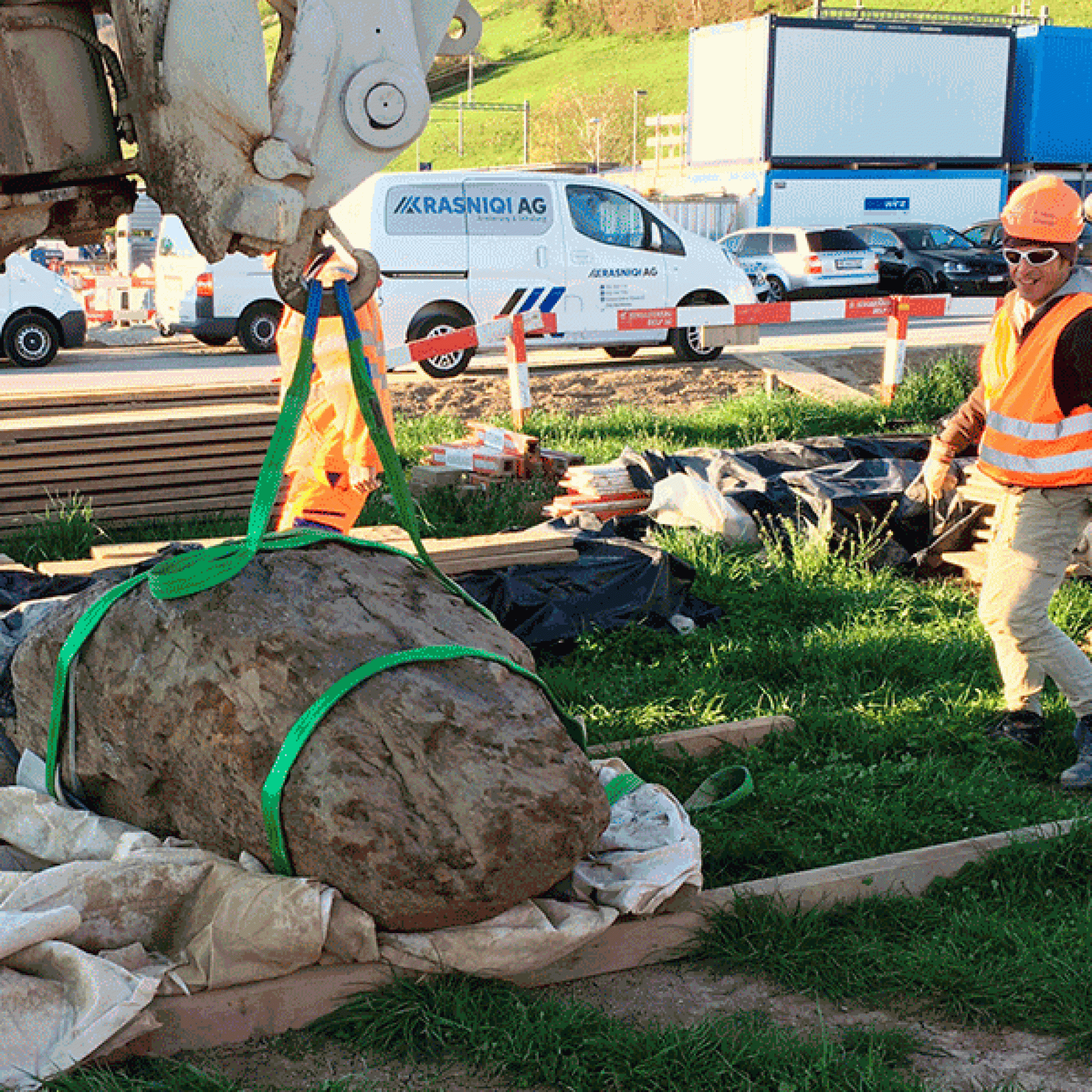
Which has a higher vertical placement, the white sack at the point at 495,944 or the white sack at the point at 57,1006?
the white sack at the point at 57,1006

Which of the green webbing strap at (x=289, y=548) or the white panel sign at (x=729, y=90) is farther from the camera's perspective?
the white panel sign at (x=729, y=90)

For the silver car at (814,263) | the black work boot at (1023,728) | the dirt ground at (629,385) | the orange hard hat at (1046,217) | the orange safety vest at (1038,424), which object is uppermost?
the orange hard hat at (1046,217)

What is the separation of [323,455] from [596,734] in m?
2.05

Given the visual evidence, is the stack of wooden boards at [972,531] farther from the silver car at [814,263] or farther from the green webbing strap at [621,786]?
the silver car at [814,263]

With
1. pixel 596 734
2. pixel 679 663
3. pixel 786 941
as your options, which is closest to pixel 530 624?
pixel 679 663

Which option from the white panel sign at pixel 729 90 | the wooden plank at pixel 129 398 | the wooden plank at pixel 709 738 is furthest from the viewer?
Answer: the white panel sign at pixel 729 90

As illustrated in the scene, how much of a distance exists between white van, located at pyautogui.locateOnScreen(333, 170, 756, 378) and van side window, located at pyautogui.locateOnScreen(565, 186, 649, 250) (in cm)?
1

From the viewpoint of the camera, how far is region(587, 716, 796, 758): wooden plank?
5504 millimetres

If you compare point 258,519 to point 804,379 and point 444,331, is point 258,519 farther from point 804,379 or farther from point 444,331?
point 444,331

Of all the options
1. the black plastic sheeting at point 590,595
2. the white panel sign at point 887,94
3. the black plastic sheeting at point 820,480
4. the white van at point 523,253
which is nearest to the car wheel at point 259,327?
the white van at point 523,253

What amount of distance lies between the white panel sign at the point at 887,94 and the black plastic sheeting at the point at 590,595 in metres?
31.8

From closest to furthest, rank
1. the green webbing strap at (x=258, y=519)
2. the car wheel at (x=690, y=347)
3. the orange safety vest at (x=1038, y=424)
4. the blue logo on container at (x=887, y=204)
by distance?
1. the green webbing strap at (x=258, y=519)
2. the orange safety vest at (x=1038, y=424)
3. the car wheel at (x=690, y=347)
4. the blue logo on container at (x=887, y=204)

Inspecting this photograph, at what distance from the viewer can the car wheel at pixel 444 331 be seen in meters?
15.8

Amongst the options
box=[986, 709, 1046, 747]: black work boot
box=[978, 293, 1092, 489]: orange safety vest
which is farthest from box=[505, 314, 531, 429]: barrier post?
box=[986, 709, 1046, 747]: black work boot
